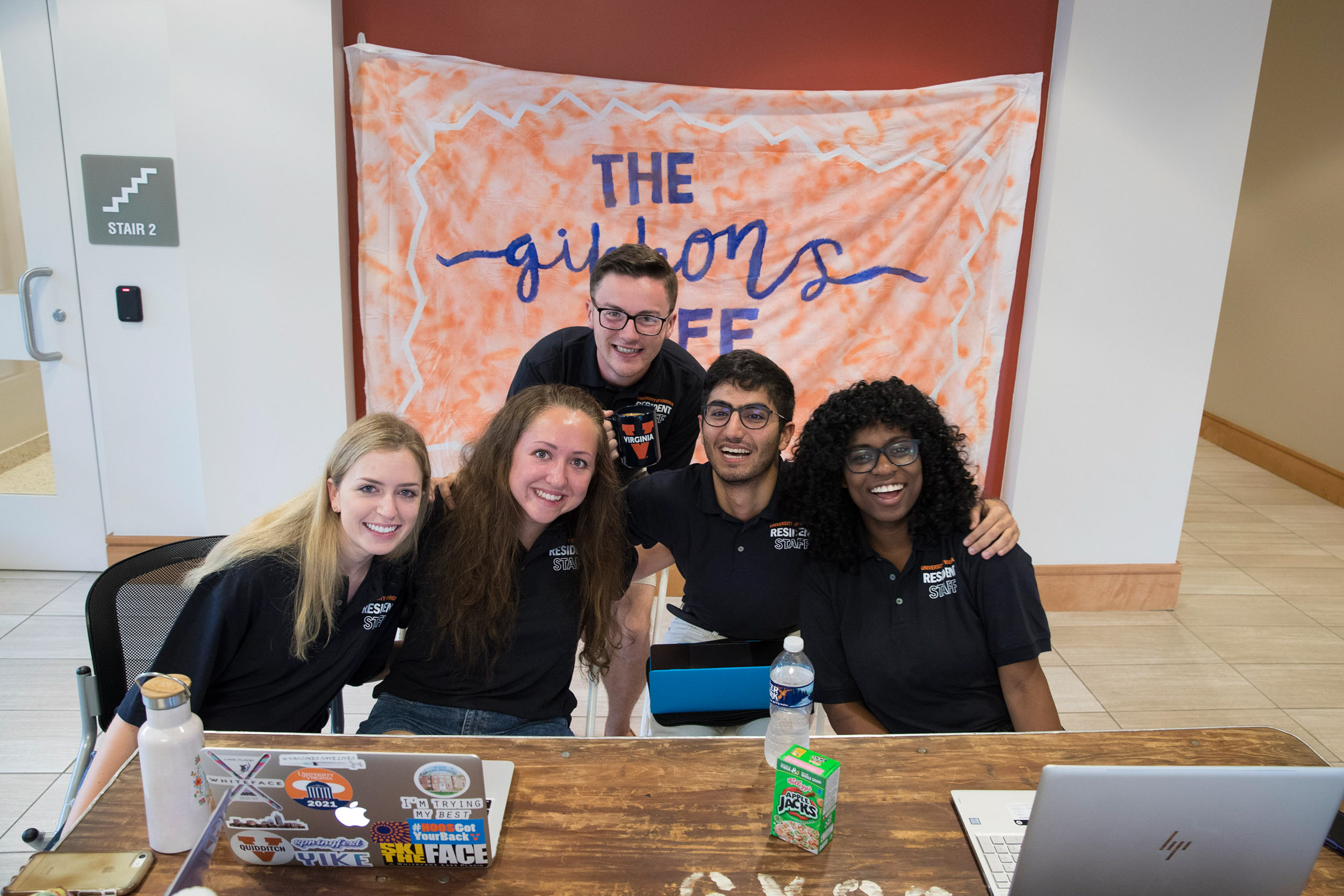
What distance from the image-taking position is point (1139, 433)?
349 centimetres

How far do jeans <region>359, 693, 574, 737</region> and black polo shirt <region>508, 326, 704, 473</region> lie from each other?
90 cm

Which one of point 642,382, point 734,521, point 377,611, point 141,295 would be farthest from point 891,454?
point 141,295

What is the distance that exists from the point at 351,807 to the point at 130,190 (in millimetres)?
2926

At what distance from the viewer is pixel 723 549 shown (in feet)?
6.78

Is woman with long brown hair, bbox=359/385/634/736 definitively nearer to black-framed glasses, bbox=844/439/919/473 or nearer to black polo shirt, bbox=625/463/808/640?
black polo shirt, bbox=625/463/808/640

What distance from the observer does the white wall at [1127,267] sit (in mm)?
3143

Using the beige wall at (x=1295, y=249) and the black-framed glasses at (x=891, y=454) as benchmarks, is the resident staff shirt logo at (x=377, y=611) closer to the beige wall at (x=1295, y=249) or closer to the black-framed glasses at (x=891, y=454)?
the black-framed glasses at (x=891, y=454)

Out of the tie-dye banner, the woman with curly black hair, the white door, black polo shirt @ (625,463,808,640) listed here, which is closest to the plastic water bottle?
the woman with curly black hair

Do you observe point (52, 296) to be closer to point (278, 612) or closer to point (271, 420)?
point (271, 420)

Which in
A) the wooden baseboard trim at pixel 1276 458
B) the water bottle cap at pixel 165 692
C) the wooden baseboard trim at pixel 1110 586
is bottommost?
the wooden baseboard trim at pixel 1110 586

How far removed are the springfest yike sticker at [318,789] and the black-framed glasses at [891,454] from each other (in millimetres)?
1087

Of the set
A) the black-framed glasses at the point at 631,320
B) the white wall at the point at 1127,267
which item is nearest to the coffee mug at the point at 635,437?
the black-framed glasses at the point at 631,320

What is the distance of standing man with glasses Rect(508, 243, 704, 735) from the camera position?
2350mm

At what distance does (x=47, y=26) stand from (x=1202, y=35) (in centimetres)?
404
